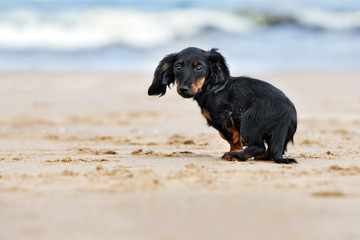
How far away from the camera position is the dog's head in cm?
540

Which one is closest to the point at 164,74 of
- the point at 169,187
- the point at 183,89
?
the point at 183,89

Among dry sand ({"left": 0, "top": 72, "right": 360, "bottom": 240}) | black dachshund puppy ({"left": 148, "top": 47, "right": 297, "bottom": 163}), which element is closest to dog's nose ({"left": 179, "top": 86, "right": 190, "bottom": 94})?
black dachshund puppy ({"left": 148, "top": 47, "right": 297, "bottom": 163})

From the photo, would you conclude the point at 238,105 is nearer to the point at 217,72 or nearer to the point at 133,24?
the point at 217,72

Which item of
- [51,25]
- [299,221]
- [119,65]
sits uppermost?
[51,25]

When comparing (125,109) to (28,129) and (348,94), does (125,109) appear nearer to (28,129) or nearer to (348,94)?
(28,129)

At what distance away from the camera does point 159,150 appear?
22.3 ft

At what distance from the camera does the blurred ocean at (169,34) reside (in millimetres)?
21719

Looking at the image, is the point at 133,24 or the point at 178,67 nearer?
the point at 178,67

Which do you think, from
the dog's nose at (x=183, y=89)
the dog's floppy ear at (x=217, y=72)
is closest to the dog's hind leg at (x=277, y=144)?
the dog's floppy ear at (x=217, y=72)

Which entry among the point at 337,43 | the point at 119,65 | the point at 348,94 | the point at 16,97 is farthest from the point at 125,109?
the point at 337,43

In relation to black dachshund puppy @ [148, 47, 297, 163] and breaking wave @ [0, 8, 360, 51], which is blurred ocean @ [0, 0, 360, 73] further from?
black dachshund puppy @ [148, 47, 297, 163]

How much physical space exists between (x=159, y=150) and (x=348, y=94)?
26.1ft

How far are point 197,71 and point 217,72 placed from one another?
229 mm

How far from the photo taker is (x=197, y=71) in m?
5.50
